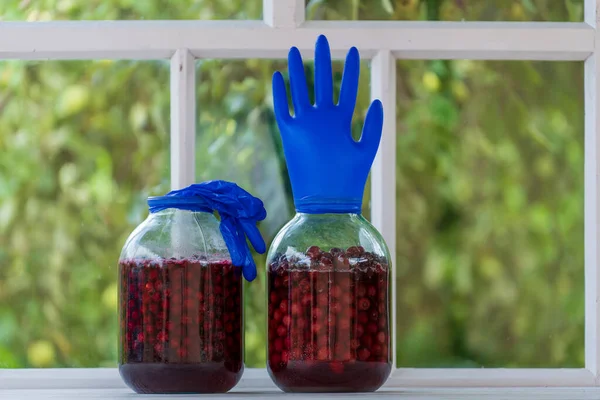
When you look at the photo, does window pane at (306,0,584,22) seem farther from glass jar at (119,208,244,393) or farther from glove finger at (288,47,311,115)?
glass jar at (119,208,244,393)

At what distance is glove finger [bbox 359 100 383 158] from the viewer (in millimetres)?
1155

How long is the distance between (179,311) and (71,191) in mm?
340

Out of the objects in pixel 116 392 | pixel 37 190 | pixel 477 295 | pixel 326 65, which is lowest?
pixel 116 392

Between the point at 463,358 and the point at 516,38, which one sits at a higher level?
the point at 516,38

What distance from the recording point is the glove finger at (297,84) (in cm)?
115

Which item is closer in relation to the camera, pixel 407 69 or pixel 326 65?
pixel 326 65

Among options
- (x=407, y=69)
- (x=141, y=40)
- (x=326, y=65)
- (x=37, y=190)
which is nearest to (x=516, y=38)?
(x=407, y=69)

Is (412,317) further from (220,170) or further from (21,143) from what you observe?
(21,143)

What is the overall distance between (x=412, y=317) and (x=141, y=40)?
58 cm

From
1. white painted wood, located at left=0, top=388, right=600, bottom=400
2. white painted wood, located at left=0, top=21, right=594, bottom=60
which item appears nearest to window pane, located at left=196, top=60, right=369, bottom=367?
white painted wood, located at left=0, top=21, right=594, bottom=60

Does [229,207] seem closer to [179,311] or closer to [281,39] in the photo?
[179,311]

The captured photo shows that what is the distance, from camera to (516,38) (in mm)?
1310

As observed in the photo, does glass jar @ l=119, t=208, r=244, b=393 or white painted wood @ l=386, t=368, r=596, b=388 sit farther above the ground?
glass jar @ l=119, t=208, r=244, b=393

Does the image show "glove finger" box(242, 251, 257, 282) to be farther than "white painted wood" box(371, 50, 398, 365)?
No
